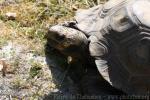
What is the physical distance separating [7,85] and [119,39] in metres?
1.13

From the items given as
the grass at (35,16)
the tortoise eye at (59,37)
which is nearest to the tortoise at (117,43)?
the tortoise eye at (59,37)

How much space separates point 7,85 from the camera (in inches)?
160

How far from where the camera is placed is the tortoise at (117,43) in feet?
12.1

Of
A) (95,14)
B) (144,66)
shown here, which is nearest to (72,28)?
(95,14)

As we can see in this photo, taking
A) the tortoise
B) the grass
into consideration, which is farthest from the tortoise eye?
the grass

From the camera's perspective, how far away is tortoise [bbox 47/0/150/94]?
3695 millimetres

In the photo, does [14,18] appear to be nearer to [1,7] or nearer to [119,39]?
[1,7]

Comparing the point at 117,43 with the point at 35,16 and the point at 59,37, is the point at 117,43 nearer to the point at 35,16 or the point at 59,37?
the point at 59,37

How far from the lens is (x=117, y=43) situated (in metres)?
3.80

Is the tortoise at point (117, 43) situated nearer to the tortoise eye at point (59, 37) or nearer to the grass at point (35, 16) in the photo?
the tortoise eye at point (59, 37)

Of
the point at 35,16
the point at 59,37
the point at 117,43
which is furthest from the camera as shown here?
the point at 35,16

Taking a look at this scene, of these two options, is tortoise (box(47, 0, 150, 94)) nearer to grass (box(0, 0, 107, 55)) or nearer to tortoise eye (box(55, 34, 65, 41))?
tortoise eye (box(55, 34, 65, 41))

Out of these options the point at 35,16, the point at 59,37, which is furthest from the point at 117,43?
the point at 35,16

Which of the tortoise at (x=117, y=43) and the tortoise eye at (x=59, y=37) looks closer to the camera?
the tortoise at (x=117, y=43)
